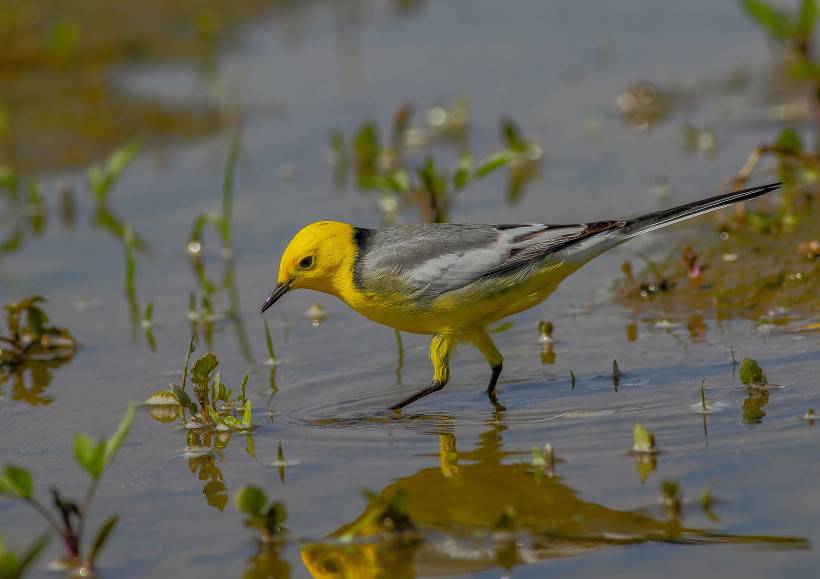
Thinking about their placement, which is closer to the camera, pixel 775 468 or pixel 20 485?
pixel 20 485

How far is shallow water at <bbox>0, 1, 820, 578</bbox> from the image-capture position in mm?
4777

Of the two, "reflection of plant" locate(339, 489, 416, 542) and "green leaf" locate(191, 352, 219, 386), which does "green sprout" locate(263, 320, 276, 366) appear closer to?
"green leaf" locate(191, 352, 219, 386)

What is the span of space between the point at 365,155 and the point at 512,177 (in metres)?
1.23

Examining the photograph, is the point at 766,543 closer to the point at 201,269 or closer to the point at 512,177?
the point at 201,269

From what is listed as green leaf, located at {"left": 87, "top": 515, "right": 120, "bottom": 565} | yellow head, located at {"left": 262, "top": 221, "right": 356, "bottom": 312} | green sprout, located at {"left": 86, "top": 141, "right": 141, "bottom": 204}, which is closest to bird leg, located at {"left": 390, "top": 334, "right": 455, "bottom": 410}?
yellow head, located at {"left": 262, "top": 221, "right": 356, "bottom": 312}

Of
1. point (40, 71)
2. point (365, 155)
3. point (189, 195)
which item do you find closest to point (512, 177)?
point (365, 155)

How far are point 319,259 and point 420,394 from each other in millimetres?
919

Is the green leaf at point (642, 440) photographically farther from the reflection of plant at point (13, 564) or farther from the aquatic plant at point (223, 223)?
the aquatic plant at point (223, 223)

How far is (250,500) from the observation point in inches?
188

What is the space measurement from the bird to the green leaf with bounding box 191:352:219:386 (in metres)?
0.86

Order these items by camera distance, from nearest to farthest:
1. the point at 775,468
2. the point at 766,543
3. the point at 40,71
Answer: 1. the point at 766,543
2. the point at 775,468
3. the point at 40,71

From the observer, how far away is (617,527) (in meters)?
4.75

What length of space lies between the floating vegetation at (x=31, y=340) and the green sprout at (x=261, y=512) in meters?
3.07

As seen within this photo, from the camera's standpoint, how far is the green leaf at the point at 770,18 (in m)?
9.28
